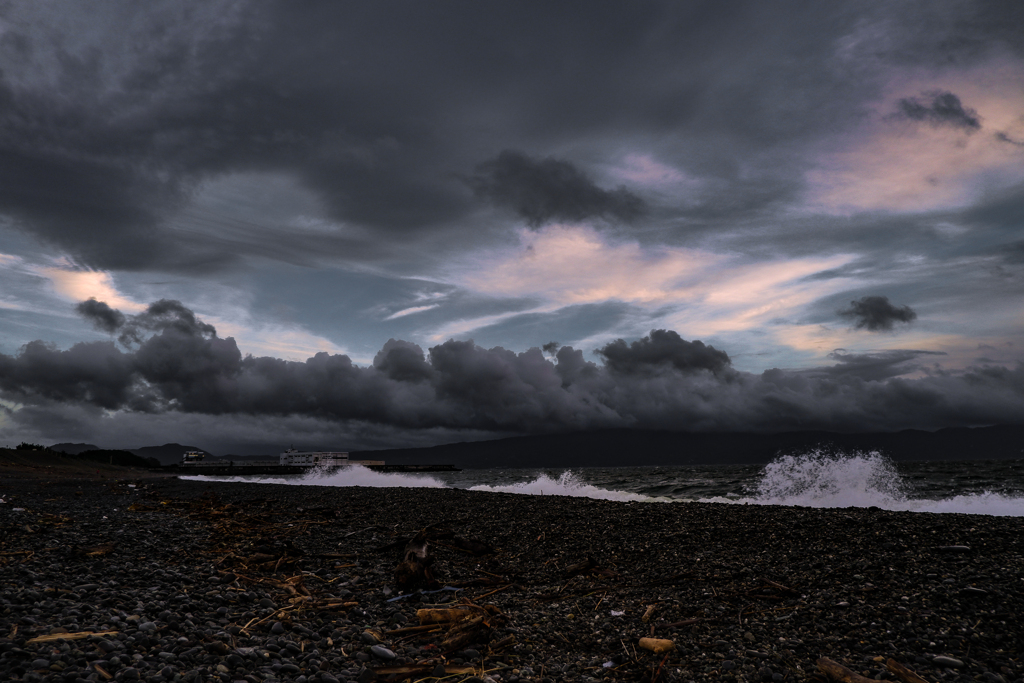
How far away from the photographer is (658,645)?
6.04m

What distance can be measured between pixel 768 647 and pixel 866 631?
1256 millimetres

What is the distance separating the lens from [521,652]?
6.12 m

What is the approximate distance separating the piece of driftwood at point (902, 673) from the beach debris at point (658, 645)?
2.09 m

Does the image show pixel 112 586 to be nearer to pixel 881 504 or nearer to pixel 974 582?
pixel 974 582

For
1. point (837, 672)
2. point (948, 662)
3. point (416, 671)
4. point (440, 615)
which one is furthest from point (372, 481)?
point (948, 662)

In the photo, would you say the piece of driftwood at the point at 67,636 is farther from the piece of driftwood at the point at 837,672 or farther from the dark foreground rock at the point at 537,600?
the piece of driftwood at the point at 837,672

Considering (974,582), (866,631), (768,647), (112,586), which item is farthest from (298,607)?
(974,582)

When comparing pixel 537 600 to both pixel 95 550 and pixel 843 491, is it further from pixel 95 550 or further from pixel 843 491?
pixel 843 491

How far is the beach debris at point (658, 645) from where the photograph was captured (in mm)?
6004

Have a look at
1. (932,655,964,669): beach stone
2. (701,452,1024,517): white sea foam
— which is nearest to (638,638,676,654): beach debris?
(932,655,964,669): beach stone

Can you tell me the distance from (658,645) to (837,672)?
1.77m

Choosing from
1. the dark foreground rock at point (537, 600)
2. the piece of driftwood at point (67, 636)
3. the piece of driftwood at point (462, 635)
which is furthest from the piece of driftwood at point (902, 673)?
the piece of driftwood at point (67, 636)

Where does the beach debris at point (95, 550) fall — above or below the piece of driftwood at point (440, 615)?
above

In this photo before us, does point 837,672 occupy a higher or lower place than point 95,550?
lower
